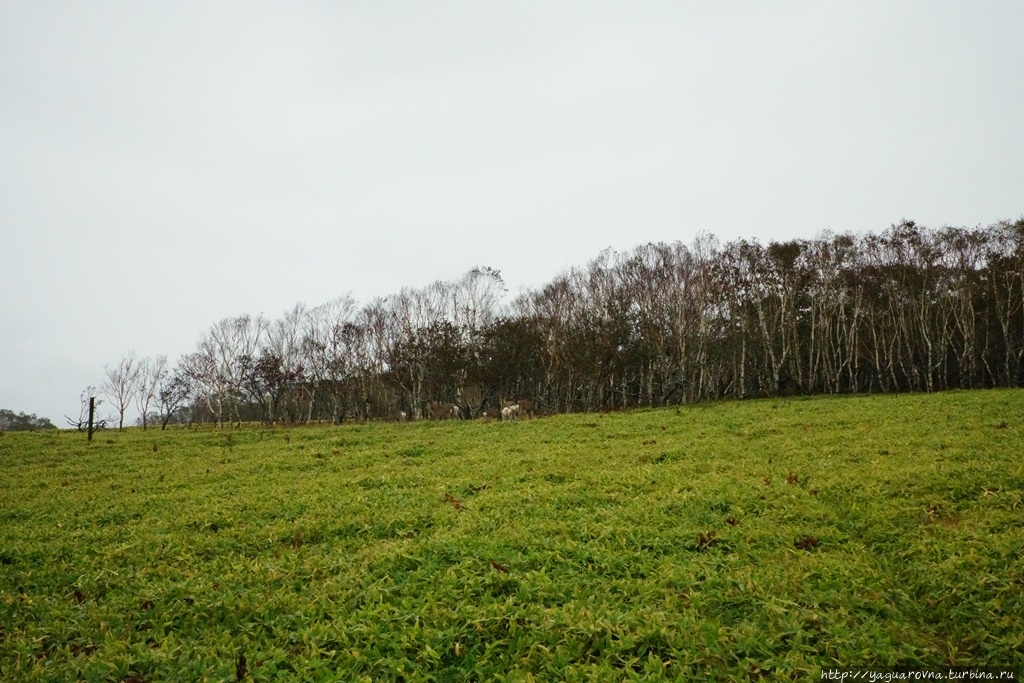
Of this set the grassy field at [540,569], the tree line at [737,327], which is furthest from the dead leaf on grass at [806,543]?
the tree line at [737,327]

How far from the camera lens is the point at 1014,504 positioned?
Result: 8.55 meters

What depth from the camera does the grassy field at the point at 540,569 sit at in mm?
5414

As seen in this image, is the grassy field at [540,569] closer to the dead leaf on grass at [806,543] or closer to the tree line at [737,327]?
the dead leaf on grass at [806,543]

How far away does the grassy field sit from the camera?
5414mm

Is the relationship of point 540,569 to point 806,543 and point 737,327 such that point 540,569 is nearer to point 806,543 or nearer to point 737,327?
point 806,543

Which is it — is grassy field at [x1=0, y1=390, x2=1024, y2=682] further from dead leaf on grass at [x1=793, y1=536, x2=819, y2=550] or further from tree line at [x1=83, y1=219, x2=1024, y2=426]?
tree line at [x1=83, y1=219, x2=1024, y2=426]

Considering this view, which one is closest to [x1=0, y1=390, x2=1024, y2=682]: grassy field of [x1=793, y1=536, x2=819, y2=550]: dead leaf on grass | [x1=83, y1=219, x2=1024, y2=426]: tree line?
[x1=793, y1=536, x2=819, y2=550]: dead leaf on grass

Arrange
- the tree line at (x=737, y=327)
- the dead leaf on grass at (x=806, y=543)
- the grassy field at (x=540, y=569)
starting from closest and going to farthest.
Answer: the grassy field at (x=540, y=569)
the dead leaf on grass at (x=806, y=543)
the tree line at (x=737, y=327)

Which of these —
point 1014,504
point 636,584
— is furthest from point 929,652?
point 1014,504

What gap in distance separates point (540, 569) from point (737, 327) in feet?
156

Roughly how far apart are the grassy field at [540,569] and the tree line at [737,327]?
33132 millimetres

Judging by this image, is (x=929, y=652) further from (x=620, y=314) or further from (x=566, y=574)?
(x=620, y=314)

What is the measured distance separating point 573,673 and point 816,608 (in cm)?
315

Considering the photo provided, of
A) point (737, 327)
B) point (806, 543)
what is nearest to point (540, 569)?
point (806, 543)
